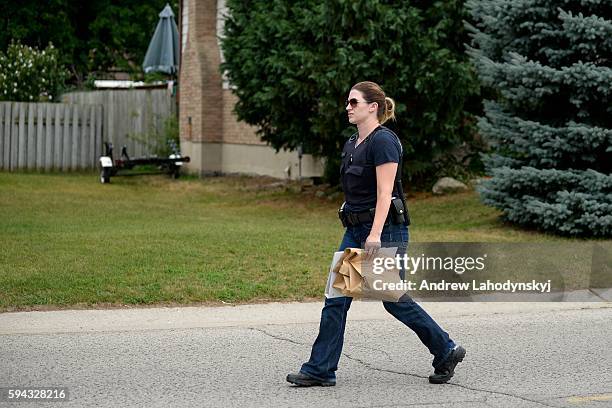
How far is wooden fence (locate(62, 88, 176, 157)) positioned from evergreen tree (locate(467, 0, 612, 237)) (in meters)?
13.5

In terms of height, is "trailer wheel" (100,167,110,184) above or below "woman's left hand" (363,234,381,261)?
below

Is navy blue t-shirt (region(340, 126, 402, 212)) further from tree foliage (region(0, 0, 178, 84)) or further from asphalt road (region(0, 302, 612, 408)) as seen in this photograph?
tree foliage (region(0, 0, 178, 84))

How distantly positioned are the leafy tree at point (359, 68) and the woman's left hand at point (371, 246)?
902 centimetres

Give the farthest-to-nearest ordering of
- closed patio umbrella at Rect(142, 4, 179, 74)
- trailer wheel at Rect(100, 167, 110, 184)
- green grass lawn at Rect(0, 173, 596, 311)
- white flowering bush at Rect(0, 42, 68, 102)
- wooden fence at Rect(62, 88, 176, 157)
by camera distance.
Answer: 1. closed patio umbrella at Rect(142, 4, 179, 74)
2. white flowering bush at Rect(0, 42, 68, 102)
3. wooden fence at Rect(62, 88, 176, 157)
4. trailer wheel at Rect(100, 167, 110, 184)
5. green grass lawn at Rect(0, 173, 596, 311)

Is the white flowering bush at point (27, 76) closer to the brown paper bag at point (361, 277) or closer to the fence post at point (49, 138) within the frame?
the fence post at point (49, 138)

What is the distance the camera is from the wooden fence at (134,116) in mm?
26828

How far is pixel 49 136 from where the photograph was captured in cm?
2611

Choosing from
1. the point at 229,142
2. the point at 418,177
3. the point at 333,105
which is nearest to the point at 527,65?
the point at 333,105

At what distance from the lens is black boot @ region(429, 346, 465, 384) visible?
725cm

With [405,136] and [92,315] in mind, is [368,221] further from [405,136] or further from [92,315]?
[405,136]

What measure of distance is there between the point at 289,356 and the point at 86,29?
38.6 m

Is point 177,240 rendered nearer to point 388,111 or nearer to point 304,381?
point 304,381

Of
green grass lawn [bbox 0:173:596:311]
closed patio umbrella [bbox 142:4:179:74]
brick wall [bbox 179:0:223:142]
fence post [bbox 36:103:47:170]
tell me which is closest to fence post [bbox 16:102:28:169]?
fence post [bbox 36:103:47:170]

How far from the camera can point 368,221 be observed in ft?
23.1
